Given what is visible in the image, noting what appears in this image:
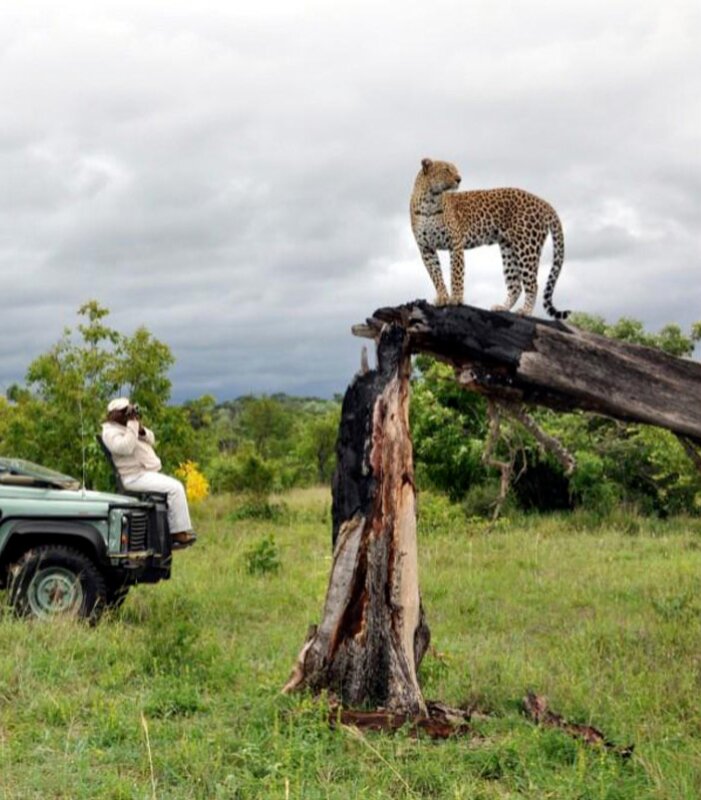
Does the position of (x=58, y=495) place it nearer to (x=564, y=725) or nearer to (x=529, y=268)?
(x=529, y=268)

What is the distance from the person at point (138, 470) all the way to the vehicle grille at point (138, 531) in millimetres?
→ 352

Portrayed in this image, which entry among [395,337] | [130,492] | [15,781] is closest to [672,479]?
[130,492]

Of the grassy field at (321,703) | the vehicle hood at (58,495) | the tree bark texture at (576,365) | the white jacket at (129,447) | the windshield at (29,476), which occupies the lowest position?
the grassy field at (321,703)

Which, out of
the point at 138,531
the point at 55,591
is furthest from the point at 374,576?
the point at 55,591

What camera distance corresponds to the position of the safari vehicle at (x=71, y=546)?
9453 mm

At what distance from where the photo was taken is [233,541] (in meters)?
16.1

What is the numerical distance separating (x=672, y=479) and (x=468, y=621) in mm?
11894

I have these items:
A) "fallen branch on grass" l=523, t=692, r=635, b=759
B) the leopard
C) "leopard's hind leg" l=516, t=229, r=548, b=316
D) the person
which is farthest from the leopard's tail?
the person

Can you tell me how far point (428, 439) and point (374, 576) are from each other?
1433cm

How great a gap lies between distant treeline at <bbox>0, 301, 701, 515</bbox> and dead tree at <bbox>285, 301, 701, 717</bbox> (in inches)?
201

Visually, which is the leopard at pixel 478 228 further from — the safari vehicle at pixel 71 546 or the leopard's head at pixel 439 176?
the safari vehicle at pixel 71 546

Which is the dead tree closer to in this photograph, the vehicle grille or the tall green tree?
the vehicle grille

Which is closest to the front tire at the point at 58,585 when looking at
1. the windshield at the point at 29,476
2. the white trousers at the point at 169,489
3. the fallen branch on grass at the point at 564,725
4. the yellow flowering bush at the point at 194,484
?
the windshield at the point at 29,476

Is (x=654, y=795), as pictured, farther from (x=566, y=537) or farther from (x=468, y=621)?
(x=566, y=537)
